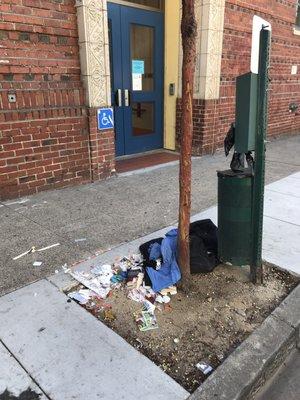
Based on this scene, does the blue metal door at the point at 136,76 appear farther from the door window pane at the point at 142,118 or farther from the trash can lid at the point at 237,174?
the trash can lid at the point at 237,174

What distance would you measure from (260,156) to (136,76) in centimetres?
442

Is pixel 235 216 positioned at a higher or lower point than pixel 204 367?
higher

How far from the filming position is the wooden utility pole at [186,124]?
2172mm

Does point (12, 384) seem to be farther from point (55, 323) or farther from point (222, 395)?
point (222, 395)

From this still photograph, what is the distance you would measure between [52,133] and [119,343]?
3.18m

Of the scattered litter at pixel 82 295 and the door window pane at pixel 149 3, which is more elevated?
the door window pane at pixel 149 3

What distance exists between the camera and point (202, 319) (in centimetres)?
240

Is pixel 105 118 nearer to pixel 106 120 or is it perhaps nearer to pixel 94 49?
pixel 106 120

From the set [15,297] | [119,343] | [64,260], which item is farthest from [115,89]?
[119,343]

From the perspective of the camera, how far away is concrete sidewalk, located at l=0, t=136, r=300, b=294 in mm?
3115

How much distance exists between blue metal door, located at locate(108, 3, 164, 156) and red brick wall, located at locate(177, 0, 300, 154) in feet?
1.92

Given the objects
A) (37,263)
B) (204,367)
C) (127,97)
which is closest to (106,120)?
(127,97)

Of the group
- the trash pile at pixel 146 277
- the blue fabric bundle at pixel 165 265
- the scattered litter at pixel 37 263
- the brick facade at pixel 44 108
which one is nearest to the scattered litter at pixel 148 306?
the trash pile at pixel 146 277

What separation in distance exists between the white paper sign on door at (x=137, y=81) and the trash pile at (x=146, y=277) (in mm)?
4067
